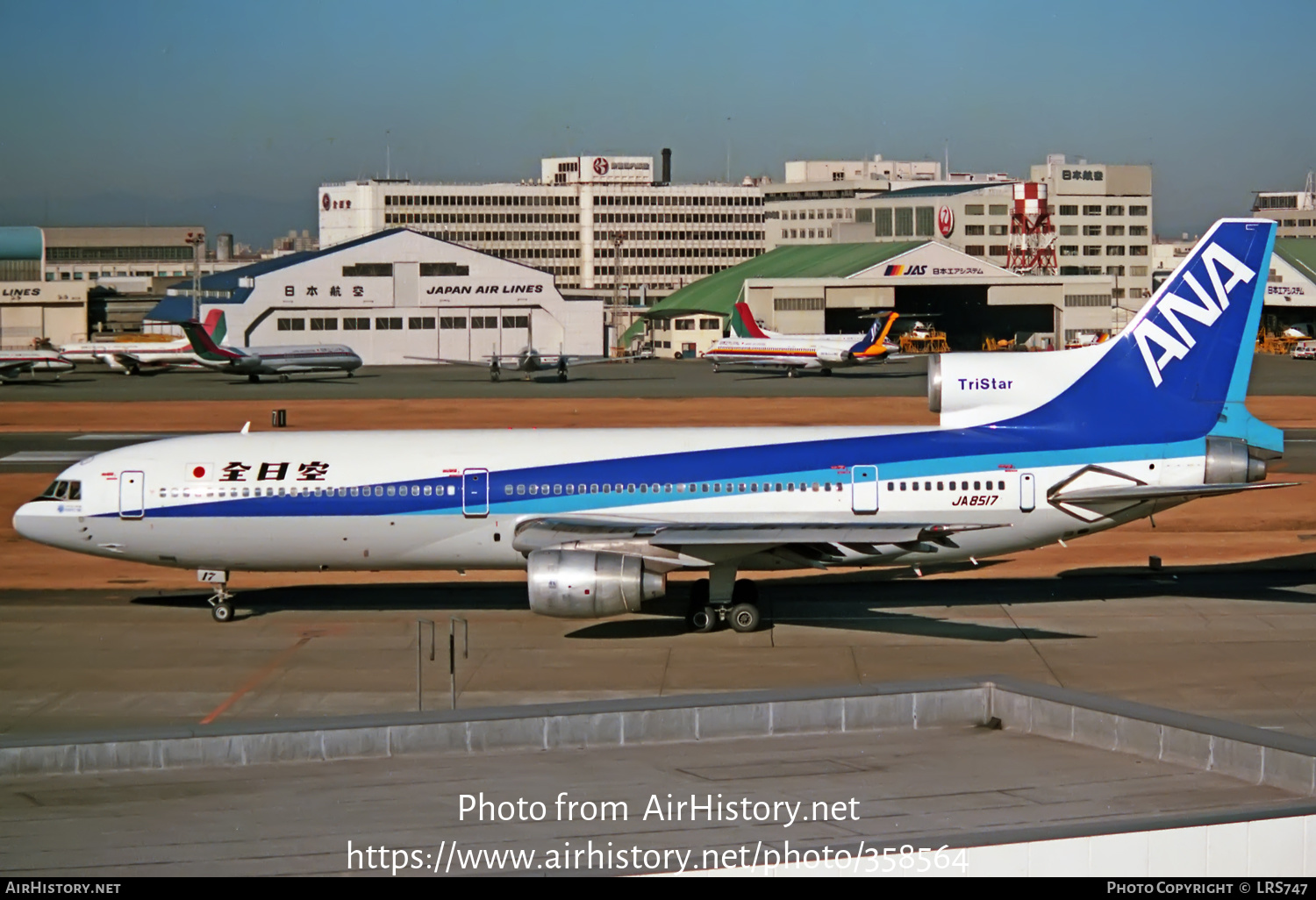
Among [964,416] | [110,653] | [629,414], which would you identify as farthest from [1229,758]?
[629,414]

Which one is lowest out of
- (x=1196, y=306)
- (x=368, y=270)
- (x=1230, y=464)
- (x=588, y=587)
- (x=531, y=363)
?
(x=588, y=587)

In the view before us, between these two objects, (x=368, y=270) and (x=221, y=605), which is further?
(x=368, y=270)

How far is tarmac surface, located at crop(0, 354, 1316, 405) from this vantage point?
108 metres

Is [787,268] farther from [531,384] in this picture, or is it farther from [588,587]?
[588,587]

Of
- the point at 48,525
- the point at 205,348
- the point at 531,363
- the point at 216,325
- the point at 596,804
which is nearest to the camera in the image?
the point at 596,804

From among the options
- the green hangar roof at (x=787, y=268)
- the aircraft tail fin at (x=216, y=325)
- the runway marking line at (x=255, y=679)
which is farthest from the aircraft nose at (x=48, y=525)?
the green hangar roof at (x=787, y=268)

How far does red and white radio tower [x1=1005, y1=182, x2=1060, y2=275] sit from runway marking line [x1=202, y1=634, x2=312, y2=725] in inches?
6010

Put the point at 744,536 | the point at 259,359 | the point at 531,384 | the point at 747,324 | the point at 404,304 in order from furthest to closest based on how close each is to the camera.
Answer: the point at 404,304
the point at 747,324
the point at 259,359
the point at 531,384
the point at 744,536

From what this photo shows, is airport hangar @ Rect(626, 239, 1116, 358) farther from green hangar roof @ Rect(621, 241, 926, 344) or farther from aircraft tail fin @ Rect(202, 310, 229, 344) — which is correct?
aircraft tail fin @ Rect(202, 310, 229, 344)

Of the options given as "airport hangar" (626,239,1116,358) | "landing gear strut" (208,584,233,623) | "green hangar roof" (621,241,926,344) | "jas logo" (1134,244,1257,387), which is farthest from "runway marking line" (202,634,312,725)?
"green hangar roof" (621,241,926,344)

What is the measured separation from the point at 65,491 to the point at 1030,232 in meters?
156

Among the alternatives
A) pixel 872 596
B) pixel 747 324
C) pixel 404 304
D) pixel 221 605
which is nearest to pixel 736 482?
pixel 872 596

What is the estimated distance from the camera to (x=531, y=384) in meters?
120

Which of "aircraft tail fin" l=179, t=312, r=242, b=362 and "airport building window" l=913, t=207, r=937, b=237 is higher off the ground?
"airport building window" l=913, t=207, r=937, b=237
